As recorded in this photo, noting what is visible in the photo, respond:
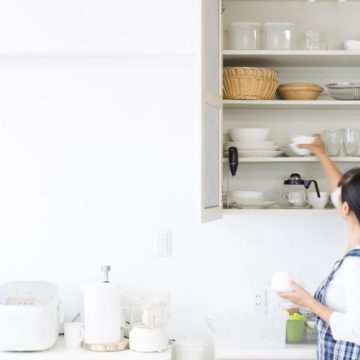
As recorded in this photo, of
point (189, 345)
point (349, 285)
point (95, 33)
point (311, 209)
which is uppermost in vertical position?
point (95, 33)

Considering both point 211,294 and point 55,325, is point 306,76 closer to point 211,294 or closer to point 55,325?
point 211,294

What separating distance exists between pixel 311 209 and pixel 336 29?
83 cm

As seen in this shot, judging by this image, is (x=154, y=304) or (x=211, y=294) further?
(x=211, y=294)

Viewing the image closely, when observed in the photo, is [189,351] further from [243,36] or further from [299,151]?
[243,36]

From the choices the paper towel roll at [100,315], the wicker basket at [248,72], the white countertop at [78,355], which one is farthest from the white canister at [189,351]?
the wicker basket at [248,72]

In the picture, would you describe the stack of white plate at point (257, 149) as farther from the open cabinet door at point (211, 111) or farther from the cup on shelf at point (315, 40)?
the cup on shelf at point (315, 40)

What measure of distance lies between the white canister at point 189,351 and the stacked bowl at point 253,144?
0.82m

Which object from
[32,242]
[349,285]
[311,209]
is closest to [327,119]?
[311,209]

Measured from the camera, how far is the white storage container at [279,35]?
3.27 m

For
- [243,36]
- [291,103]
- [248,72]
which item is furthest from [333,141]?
[243,36]

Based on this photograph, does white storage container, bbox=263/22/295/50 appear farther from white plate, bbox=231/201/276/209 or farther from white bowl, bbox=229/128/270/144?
white plate, bbox=231/201/276/209

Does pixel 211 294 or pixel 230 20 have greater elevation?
pixel 230 20

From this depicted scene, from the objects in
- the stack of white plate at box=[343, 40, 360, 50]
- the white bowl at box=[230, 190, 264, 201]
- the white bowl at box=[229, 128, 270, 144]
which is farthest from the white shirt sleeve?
the stack of white plate at box=[343, 40, 360, 50]

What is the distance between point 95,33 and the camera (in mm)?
3264
